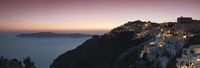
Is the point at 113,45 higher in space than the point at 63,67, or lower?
higher

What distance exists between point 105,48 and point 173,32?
40.6 metres

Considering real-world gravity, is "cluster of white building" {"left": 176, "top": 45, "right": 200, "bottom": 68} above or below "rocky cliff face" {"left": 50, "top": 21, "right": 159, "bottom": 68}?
above

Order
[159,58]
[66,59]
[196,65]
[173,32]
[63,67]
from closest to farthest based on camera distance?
[196,65] → [159,58] → [173,32] → [63,67] → [66,59]

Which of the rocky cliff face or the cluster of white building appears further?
the rocky cliff face

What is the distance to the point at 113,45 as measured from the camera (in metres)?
108

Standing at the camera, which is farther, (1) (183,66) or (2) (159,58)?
(2) (159,58)

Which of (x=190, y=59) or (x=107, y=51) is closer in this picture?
(x=190, y=59)

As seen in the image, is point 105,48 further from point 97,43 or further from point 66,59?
point 66,59

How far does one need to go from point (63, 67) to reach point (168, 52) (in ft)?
212

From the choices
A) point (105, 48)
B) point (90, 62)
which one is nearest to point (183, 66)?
point (90, 62)

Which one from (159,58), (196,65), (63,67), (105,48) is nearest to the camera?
(196,65)

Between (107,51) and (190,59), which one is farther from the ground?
(190,59)

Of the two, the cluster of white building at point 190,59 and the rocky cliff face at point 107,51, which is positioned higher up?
the cluster of white building at point 190,59

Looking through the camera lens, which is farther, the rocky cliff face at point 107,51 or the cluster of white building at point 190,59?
the rocky cliff face at point 107,51
